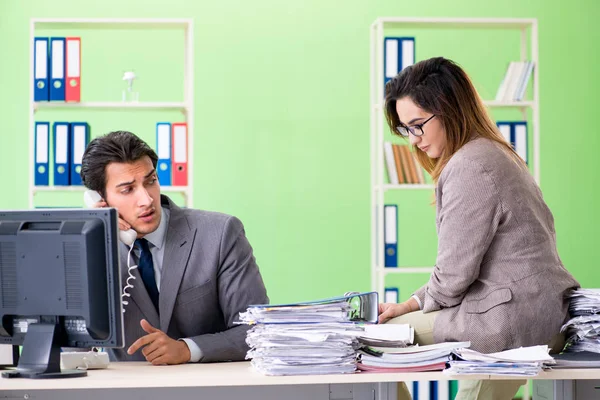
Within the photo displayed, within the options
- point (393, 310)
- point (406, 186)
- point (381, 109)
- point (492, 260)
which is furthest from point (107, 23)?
point (492, 260)

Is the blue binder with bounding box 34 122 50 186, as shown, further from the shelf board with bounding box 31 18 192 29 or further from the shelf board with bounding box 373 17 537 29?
the shelf board with bounding box 373 17 537 29

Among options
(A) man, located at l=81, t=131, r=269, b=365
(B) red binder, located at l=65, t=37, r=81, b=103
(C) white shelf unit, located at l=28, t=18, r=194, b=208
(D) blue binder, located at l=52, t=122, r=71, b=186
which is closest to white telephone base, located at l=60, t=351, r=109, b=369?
(A) man, located at l=81, t=131, r=269, b=365

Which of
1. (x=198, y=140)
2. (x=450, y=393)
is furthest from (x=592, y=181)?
(x=198, y=140)

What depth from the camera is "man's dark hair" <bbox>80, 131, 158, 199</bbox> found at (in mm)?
2594

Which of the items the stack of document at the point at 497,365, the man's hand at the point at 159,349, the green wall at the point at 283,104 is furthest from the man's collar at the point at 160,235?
the green wall at the point at 283,104

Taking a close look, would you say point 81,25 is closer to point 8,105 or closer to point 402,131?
point 8,105

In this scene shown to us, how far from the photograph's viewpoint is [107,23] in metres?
4.23

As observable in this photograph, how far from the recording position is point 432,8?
5.14 m

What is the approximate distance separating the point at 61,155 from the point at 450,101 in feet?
7.61

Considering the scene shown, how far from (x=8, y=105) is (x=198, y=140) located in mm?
1062

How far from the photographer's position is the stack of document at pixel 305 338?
1.94m

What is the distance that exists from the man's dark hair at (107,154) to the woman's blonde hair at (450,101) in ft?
2.57

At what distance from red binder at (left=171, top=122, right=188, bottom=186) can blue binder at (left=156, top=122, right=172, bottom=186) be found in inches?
0.9

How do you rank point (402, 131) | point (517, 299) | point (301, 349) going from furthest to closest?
point (402, 131), point (517, 299), point (301, 349)
